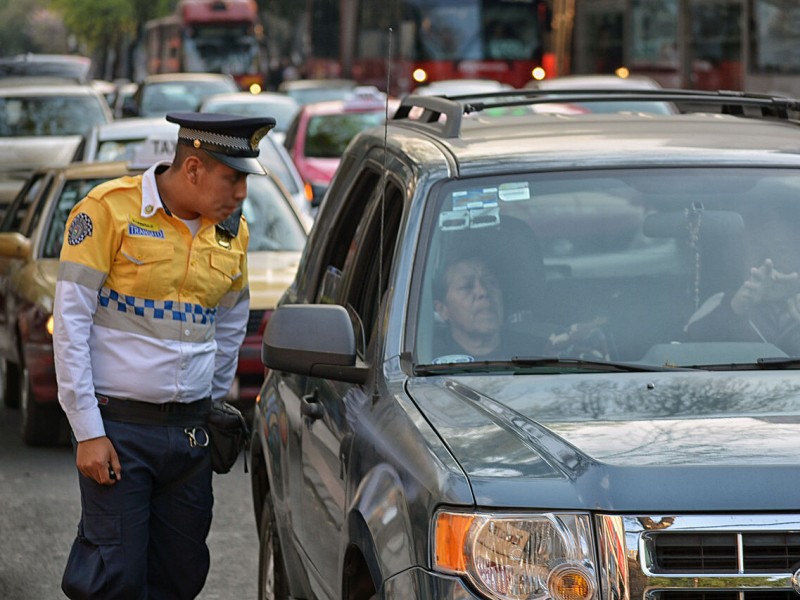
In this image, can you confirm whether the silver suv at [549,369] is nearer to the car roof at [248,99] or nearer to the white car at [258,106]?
the white car at [258,106]

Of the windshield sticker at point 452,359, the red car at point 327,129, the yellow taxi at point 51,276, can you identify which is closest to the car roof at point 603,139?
the windshield sticker at point 452,359

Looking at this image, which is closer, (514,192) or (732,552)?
(732,552)

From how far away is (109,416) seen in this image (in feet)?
16.1

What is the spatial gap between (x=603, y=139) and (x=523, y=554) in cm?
184

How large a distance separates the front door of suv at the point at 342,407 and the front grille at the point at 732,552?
0.99 m

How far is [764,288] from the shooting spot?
454cm

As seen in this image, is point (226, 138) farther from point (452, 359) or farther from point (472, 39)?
point (472, 39)

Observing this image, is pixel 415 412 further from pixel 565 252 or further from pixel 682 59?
pixel 682 59

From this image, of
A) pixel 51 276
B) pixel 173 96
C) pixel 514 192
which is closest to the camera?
pixel 514 192

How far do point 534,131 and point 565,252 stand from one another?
611 mm

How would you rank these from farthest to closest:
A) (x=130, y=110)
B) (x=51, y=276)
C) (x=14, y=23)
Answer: (x=14, y=23) < (x=130, y=110) < (x=51, y=276)

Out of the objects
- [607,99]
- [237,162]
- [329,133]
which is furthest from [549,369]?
[329,133]

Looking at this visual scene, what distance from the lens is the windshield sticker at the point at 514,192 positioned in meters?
4.64

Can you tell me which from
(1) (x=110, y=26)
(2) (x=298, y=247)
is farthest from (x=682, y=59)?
(1) (x=110, y=26)
